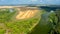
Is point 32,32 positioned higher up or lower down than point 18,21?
lower down

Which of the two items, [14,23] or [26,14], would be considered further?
[26,14]

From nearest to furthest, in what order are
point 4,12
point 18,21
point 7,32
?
point 7,32
point 18,21
point 4,12

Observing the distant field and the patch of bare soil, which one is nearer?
the distant field

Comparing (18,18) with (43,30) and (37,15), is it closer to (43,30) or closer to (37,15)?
(37,15)

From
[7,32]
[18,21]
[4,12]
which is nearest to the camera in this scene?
[7,32]

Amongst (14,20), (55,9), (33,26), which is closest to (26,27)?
(33,26)

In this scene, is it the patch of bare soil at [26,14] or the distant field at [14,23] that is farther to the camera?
the patch of bare soil at [26,14]

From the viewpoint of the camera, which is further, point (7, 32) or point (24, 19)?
point (24, 19)

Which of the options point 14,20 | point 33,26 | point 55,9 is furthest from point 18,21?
point 55,9

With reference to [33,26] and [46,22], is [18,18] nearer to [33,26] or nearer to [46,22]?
[33,26]
